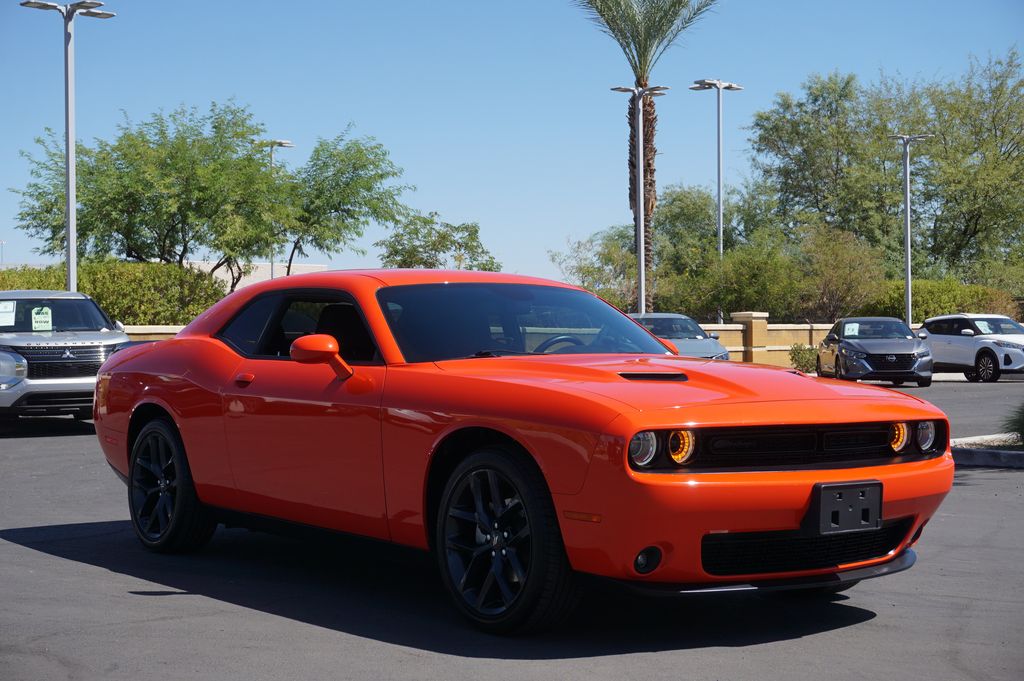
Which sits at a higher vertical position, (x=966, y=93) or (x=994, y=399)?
(x=966, y=93)

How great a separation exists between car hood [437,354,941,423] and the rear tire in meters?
26.0

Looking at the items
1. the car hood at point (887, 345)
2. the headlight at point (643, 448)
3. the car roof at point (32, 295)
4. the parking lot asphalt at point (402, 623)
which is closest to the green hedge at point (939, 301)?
the car hood at point (887, 345)

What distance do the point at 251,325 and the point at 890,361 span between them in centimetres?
2230

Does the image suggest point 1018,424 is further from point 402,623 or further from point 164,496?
point 402,623

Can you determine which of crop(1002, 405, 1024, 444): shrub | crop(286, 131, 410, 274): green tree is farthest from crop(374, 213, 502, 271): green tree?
crop(1002, 405, 1024, 444): shrub

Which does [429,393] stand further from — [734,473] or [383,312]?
[734,473]

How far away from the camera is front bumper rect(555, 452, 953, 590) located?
5012 millimetres

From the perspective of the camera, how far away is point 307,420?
6453 mm

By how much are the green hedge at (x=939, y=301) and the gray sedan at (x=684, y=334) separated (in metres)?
21.1

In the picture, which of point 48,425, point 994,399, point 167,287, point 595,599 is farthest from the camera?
point 167,287

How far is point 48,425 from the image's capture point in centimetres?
1867

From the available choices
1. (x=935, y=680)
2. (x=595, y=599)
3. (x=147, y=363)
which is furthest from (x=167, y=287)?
(x=935, y=680)

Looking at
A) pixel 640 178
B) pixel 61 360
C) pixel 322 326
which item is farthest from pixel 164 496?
pixel 640 178

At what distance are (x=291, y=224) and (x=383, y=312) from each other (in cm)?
2974
